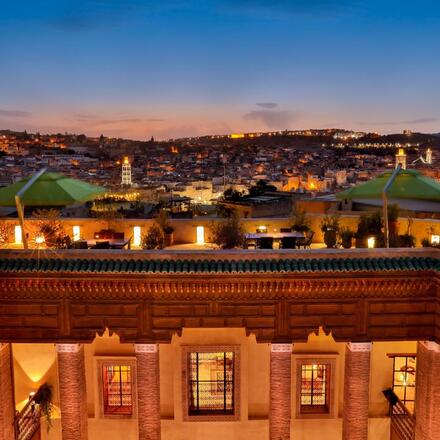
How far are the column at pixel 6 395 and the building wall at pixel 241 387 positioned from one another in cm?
109

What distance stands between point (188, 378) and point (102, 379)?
1678 mm

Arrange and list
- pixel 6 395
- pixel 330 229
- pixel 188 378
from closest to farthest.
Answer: pixel 6 395, pixel 188 378, pixel 330 229

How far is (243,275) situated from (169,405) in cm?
366

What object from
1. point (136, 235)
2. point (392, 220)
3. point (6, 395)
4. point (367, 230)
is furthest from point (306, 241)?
point (6, 395)

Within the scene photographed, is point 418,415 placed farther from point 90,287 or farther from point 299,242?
point 90,287

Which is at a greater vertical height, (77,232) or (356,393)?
(77,232)

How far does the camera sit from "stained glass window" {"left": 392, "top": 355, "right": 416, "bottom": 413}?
1030 centimetres

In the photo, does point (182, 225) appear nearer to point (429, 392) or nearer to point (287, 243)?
point (287, 243)

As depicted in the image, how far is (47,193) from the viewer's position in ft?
43.3

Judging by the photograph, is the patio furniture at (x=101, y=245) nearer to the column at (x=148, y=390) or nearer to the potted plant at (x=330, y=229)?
the column at (x=148, y=390)

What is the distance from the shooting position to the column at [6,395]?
884 cm

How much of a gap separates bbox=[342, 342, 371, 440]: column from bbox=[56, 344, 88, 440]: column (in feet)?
15.4

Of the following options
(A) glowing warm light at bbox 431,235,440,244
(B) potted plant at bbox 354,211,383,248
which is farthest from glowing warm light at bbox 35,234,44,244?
(A) glowing warm light at bbox 431,235,440,244

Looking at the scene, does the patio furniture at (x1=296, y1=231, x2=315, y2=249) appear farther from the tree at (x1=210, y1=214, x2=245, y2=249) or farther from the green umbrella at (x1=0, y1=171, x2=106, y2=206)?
the green umbrella at (x1=0, y1=171, x2=106, y2=206)
